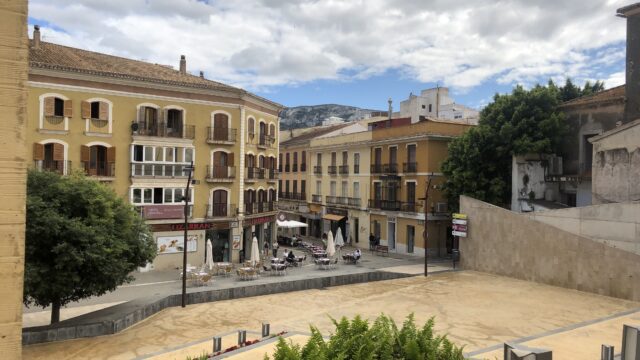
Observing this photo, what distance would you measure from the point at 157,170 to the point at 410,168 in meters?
18.4

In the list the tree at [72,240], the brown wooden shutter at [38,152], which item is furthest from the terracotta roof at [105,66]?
the tree at [72,240]

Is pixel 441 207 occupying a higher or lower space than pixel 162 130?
lower

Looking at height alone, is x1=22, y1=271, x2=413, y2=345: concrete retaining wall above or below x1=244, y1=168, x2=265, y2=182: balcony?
below

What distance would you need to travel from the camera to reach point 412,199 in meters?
36.3

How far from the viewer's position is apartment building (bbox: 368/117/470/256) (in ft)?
115

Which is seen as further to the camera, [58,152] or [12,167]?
[58,152]

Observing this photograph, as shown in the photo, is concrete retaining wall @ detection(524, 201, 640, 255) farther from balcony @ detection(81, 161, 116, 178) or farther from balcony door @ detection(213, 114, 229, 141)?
balcony @ detection(81, 161, 116, 178)

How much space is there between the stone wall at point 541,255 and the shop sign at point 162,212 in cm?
1770

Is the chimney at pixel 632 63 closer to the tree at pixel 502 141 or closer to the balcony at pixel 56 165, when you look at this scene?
the tree at pixel 502 141

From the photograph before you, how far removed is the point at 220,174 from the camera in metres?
31.9

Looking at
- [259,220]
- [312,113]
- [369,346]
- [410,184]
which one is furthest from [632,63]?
Result: [312,113]

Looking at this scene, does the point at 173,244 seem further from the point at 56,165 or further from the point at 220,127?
the point at 220,127

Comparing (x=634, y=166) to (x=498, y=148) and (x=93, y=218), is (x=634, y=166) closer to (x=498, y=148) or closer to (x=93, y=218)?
(x=498, y=148)

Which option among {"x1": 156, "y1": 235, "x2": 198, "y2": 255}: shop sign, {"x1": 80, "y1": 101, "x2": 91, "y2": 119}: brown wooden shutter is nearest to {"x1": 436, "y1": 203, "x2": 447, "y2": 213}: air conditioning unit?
{"x1": 156, "y1": 235, "x2": 198, "y2": 255}: shop sign
